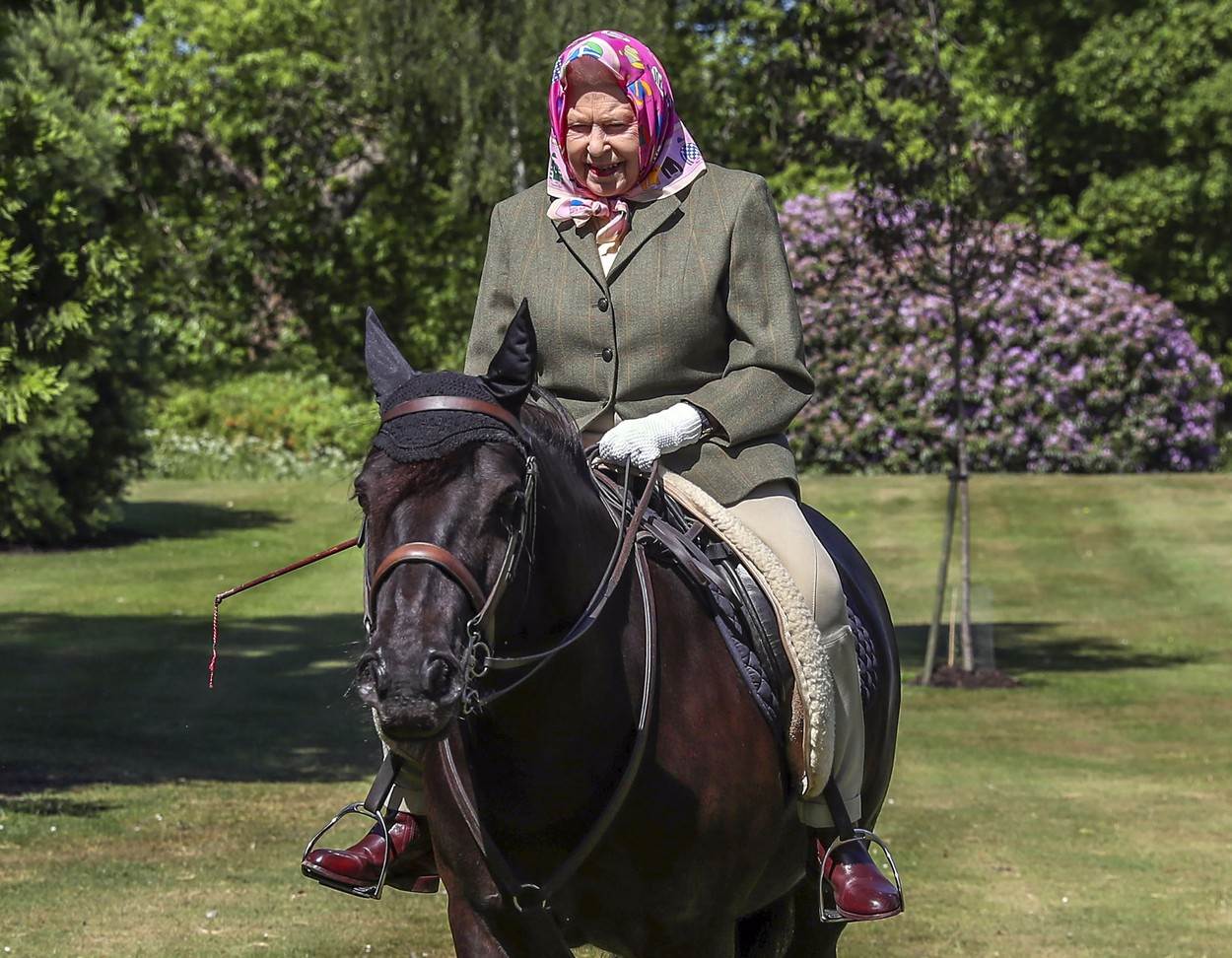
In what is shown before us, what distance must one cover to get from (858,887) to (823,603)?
74 cm

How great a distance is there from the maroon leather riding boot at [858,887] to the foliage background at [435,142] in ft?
84.5

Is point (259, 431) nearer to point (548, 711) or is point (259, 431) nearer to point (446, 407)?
point (548, 711)

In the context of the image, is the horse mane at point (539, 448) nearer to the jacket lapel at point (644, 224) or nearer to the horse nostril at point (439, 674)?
the horse nostril at point (439, 674)

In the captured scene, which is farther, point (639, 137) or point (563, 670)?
point (639, 137)

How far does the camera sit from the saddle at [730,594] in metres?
4.82

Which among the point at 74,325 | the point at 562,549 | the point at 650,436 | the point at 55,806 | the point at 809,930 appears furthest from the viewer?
the point at 74,325

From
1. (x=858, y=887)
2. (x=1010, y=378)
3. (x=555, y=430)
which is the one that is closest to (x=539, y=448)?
(x=555, y=430)

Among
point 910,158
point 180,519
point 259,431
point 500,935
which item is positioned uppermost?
point 910,158

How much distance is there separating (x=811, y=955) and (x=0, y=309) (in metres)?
7.51

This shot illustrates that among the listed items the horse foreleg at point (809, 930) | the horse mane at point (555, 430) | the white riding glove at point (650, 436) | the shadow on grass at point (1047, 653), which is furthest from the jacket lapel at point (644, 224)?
the shadow on grass at point (1047, 653)

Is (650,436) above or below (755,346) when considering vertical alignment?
below

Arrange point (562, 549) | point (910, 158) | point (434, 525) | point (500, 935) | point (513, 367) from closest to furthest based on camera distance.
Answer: point (434, 525)
point (513, 367)
point (562, 549)
point (500, 935)
point (910, 158)

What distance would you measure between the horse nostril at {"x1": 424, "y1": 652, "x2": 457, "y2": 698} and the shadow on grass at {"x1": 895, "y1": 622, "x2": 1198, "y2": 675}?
15004mm

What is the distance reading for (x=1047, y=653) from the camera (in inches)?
771
